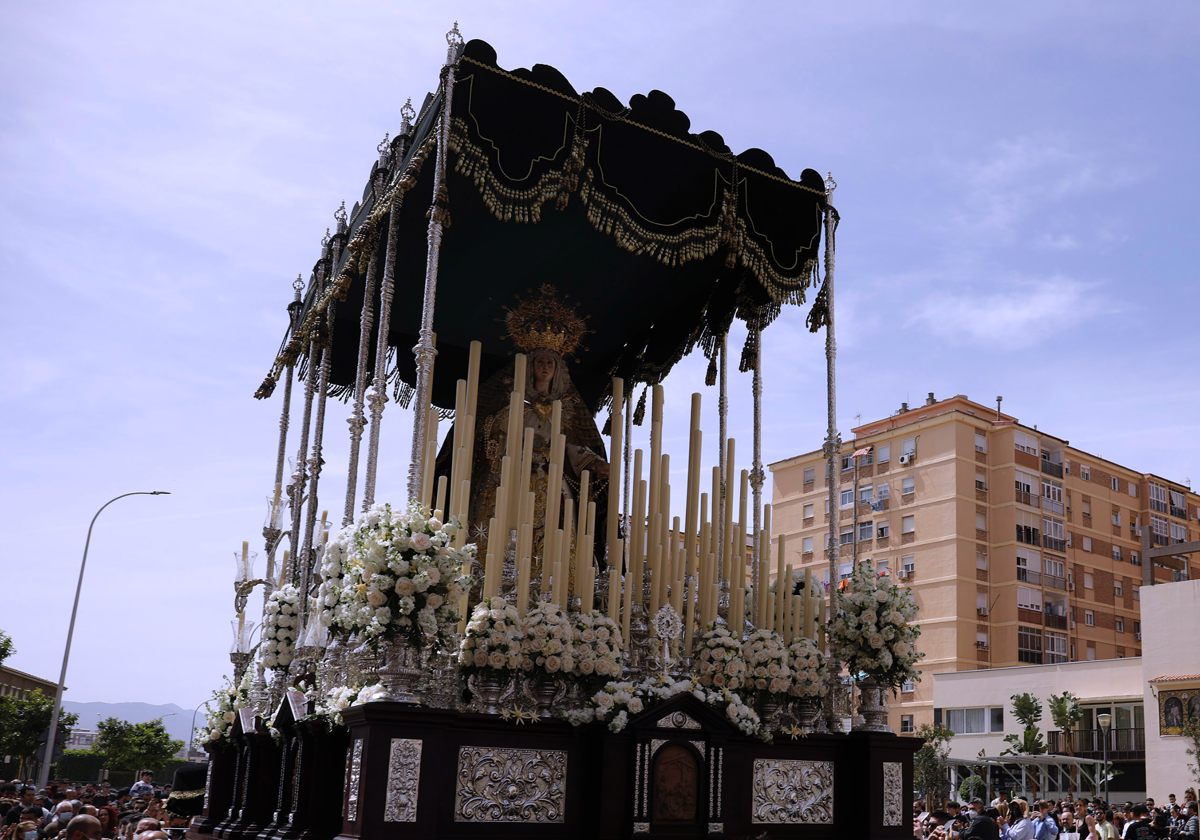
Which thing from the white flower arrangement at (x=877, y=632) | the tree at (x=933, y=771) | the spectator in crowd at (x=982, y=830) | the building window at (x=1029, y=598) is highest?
the building window at (x=1029, y=598)

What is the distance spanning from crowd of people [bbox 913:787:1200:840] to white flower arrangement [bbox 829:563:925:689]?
5.45 ft

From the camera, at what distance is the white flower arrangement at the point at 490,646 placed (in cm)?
900

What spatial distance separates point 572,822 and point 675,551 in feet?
9.69

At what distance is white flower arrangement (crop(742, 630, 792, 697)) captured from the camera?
10.5 metres

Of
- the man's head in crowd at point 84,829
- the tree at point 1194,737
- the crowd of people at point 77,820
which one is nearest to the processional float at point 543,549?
the crowd of people at point 77,820

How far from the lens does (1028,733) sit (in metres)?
40.7

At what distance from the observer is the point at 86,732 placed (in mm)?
127812

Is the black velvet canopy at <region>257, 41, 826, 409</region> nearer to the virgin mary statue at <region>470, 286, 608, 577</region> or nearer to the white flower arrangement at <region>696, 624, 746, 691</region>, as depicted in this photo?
the virgin mary statue at <region>470, 286, 608, 577</region>

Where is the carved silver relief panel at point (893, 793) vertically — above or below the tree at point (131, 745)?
above

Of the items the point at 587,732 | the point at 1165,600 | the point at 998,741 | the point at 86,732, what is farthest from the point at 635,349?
the point at 86,732

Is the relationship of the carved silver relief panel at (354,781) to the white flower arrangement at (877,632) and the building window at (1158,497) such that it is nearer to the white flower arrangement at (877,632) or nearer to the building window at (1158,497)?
the white flower arrangement at (877,632)

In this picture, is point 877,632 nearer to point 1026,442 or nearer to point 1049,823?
point 1049,823

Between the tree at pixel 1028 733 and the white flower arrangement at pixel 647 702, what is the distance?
34249 mm

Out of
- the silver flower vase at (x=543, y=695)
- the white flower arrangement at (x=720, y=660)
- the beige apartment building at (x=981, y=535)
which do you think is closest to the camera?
the silver flower vase at (x=543, y=695)
